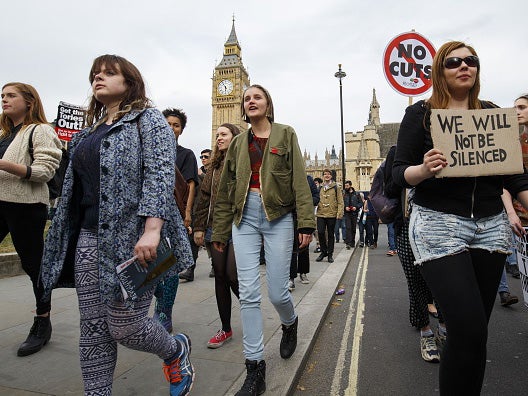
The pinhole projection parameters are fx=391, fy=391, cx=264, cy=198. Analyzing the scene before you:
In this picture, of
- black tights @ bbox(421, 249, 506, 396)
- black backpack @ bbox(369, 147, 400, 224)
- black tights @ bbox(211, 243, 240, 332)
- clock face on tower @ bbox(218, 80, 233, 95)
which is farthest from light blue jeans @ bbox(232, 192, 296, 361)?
clock face on tower @ bbox(218, 80, 233, 95)

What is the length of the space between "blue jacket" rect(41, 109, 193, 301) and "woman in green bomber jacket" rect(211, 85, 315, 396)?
0.74 metres

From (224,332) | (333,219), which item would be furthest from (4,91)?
(333,219)

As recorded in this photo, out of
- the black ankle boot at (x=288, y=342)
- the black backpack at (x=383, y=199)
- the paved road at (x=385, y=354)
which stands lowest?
the paved road at (x=385, y=354)

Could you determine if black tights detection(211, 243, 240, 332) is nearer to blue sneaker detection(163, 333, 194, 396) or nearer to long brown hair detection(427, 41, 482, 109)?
blue sneaker detection(163, 333, 194, 396)

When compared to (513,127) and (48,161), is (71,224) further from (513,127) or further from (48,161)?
(513,127)

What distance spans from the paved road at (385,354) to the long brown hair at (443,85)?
1.98m

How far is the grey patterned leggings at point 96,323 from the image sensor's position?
6.50 feet

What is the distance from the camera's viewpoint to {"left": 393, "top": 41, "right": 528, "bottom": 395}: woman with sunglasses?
1.78 meters

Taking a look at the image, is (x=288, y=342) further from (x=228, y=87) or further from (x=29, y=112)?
(x=228, y=87)

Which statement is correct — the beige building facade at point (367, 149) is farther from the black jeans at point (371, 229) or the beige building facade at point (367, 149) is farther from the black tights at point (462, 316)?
the black tights at point (462, 316)

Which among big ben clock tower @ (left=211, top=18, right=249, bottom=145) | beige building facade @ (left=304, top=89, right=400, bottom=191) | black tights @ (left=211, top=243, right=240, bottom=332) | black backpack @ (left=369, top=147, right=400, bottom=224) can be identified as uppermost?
big ben clock tower @ (left=211, top=18, right=249, bottom=145)

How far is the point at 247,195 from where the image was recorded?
→ 2932 mm

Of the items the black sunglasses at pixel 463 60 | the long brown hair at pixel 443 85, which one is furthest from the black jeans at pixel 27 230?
the black sunglasses at pixel 463 60

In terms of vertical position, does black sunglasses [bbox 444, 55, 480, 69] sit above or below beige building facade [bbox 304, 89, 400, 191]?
below
